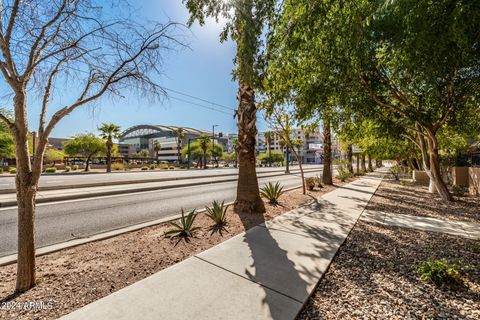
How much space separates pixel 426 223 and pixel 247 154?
5.37 meters

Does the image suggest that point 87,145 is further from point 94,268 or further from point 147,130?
point 147,130

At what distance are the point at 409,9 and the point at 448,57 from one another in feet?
5.51

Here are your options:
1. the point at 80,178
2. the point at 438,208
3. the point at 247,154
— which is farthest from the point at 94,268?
the point at 80,178

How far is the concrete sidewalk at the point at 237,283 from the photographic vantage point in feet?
8.11

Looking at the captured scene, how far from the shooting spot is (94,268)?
3.45 meters

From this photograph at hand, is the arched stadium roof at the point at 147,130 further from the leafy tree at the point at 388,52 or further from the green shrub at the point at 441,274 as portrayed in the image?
the green shrub at the point at 441,274

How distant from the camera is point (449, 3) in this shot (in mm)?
3766

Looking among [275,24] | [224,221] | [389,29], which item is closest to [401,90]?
[389,29]

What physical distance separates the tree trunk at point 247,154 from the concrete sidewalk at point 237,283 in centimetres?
190

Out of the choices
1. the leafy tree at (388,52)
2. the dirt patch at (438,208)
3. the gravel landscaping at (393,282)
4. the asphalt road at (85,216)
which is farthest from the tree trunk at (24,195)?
the dirt patch at (438,208)

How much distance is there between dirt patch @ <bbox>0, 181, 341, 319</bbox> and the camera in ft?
8.48

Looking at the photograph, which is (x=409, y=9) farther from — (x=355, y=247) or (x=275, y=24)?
(x=355, y=247)

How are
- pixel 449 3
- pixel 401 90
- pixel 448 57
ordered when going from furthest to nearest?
pixel 401 90, pixel 448 57, pixel 449 3

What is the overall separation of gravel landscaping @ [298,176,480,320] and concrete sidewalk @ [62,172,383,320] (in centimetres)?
22
